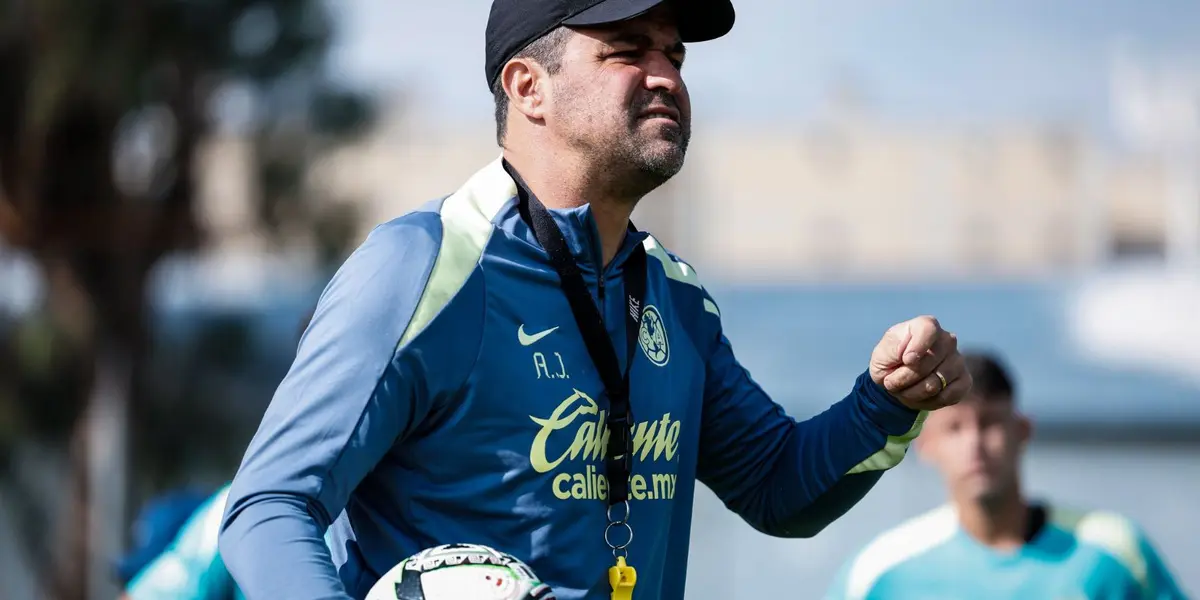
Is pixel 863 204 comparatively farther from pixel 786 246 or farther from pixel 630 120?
pixel 630 120

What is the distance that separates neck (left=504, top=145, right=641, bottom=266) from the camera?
9.24 ft

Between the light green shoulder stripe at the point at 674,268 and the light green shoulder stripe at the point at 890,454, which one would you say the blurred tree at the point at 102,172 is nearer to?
the light green shoulder stripe at the point at 674,268

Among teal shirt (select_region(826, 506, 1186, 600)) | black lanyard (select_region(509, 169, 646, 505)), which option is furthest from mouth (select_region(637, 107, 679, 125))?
teal shirt (select_region(826, 506, 1186, 600))

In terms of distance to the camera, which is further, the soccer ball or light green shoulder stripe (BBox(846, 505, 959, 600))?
light green shoulder stripe (BBox(846, 505, 959, 600))

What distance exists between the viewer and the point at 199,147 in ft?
54.4

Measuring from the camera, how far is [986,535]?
18.8 feet

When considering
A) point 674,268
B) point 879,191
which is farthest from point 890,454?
point 879,191

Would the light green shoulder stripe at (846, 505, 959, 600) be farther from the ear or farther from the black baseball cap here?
the ear

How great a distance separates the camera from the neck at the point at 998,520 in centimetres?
571

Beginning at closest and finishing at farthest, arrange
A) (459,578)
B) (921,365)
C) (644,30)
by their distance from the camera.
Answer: (459,578) → (921,365) → (644,30)

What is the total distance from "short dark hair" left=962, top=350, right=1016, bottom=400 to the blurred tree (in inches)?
482

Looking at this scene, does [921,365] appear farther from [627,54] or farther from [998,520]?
[998,520]

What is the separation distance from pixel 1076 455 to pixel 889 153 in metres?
26.7

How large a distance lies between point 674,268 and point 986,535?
3.03 metres
